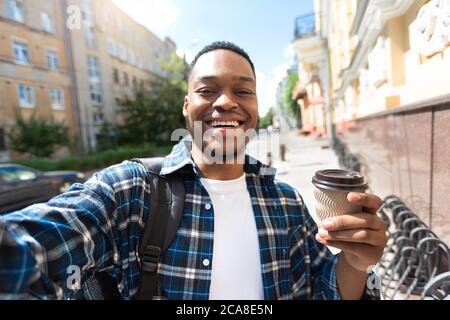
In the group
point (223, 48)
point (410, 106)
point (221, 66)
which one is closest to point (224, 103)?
point (221, 66)

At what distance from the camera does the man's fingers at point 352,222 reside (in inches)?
31.4

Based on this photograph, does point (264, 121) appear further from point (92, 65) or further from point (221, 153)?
point (92, 65)

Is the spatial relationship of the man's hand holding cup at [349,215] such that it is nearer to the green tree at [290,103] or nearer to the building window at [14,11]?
the building window at [14,11]

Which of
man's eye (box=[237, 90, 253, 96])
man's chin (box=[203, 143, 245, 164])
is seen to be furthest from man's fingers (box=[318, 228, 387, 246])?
man's eye (box=[237, 90, 253, 96])

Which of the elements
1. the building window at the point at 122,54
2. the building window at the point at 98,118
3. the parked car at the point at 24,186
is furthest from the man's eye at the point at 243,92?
the building window at the point at 98,118

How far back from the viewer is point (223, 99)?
3.53ft

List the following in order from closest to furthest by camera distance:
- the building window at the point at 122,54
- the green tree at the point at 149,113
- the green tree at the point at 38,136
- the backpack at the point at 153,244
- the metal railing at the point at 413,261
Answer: the backpack at the point at 153,244 → the metal railing at the point at 413,261 → the green tree at the point at 38,136 → the building window at the point at 122,54 → the green tree at the point at 149,113

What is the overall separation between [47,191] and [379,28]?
7504 mm

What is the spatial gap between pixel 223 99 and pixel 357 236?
0.67 metres

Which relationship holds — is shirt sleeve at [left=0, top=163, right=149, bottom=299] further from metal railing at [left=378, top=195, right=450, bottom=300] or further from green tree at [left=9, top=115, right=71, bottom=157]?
green tree at [left=9, top=115, right=71, bottom=157]

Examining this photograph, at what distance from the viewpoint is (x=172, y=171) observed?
1.13 m

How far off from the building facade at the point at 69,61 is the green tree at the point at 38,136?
43 centimetres

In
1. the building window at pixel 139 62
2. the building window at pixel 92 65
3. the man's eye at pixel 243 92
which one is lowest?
the man's eye at pixel 243 92

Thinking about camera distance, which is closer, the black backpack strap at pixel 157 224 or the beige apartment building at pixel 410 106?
the black backpack strap at pixel 157 224
